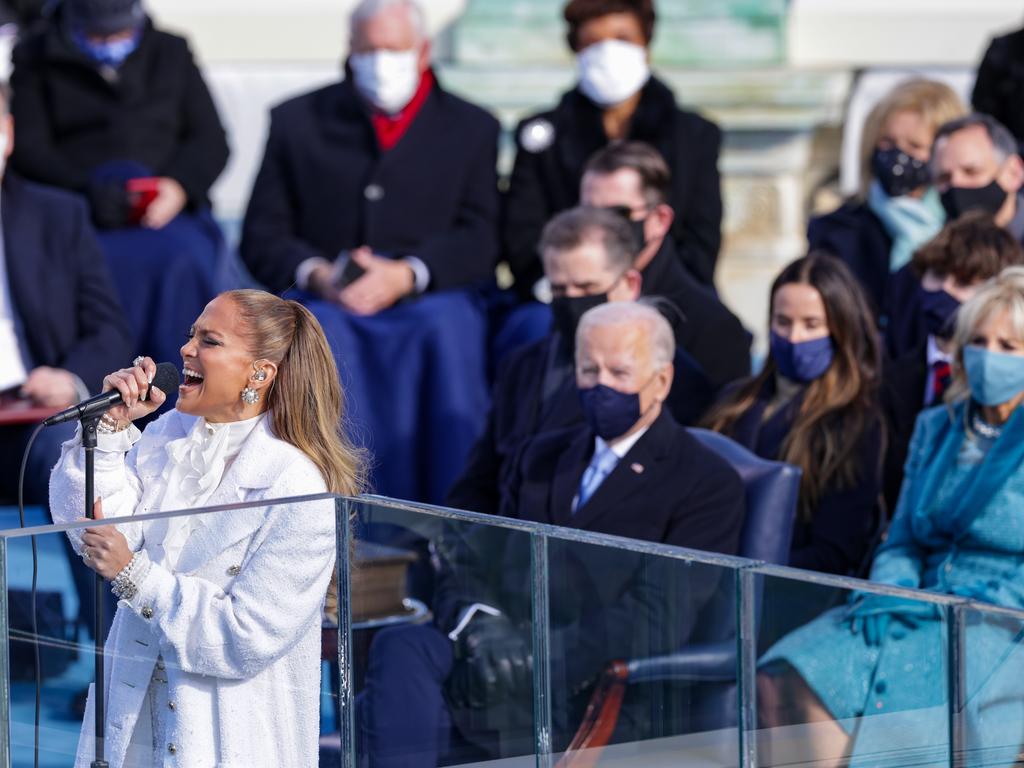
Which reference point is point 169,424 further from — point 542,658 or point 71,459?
point 542,658

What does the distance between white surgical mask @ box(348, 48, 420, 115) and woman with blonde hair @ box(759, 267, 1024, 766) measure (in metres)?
2.46

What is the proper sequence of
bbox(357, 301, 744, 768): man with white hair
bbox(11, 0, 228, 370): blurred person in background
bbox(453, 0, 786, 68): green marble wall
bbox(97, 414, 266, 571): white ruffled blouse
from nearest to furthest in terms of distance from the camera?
bbox(97, 414, 266, 571): white ruffled blouse, bbox(357, 301, 744, 768): man with white hair, bbox(11, 0, 228, 370): blurred person in background, bbox(453, 0, 786, 68): green marble wall

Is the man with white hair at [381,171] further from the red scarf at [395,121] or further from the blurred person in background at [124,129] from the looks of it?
the blurred person in background at [124,129]

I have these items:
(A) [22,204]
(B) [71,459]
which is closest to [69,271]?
(A) [22,204]

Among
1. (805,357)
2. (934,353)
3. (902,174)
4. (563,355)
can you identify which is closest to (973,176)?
(902,174)

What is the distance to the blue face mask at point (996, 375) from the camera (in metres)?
4.25

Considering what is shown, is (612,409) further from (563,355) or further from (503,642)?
(503,642)

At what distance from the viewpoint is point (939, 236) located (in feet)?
16.8

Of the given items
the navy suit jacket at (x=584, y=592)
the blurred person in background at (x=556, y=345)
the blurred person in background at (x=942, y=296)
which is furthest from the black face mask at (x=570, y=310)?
the navy suit jacket at (x=584, y=592)

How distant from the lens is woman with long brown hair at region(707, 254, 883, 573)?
15.2ft

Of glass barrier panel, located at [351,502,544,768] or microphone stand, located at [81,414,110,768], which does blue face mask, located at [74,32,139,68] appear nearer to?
glass barrier panel, located at [351,502,544,768]

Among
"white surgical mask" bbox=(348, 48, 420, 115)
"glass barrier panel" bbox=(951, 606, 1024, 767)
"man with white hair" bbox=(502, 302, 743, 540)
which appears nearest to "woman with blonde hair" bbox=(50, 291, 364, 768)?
"glass barrier panel" bbox=(951, 606, 1024, 767)

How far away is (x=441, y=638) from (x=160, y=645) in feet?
2.29

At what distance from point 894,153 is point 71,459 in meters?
3.72
